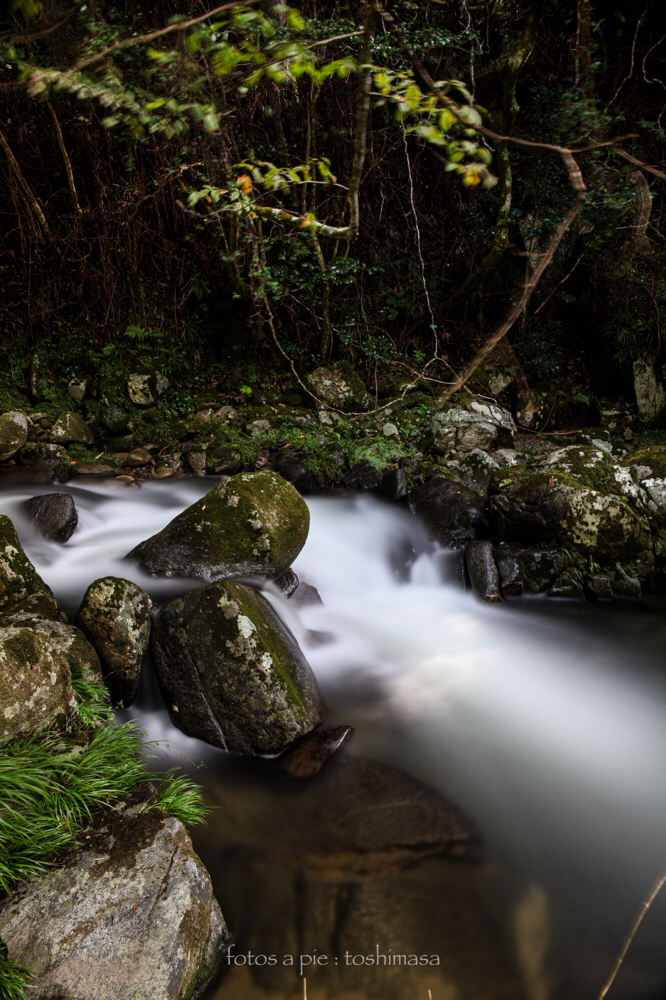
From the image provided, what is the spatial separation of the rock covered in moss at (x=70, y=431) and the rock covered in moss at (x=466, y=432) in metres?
5.08

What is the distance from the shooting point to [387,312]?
893 cm

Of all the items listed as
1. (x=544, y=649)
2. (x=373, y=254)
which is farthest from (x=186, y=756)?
(x=373, y=254)

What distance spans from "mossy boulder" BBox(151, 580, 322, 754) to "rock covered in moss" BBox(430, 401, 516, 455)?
4.18m

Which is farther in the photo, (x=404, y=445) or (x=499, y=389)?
(x=499, y=389)

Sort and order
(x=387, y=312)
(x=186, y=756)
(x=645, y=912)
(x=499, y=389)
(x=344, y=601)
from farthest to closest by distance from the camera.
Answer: (x=387, y=312), (x=499, y=389), (x=344, y=601), (x=186, y=756), (x=645, y=912)

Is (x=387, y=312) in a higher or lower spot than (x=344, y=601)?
higher

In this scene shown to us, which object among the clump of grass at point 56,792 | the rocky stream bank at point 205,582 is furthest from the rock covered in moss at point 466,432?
the clump of grass at point 56,792

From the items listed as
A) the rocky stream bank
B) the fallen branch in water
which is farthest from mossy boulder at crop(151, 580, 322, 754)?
the fallen branch in water

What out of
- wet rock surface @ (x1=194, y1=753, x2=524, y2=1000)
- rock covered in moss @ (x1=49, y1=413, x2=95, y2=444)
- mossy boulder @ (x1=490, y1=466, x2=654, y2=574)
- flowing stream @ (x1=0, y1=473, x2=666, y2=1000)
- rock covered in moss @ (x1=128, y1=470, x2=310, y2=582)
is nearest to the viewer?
wet rock surface @ (x1=194, y1=753, x2=524, y2=1000)

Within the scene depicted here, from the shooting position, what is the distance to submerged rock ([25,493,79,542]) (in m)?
5.12

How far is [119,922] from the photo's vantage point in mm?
2020

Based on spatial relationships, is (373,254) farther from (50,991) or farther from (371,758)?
(50,991)

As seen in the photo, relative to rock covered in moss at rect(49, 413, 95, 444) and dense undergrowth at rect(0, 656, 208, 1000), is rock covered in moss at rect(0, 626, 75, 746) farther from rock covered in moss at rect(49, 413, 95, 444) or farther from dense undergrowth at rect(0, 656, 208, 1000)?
rock covered in moss at rect(49, 413, 95, 444)

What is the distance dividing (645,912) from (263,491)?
3.55 m
